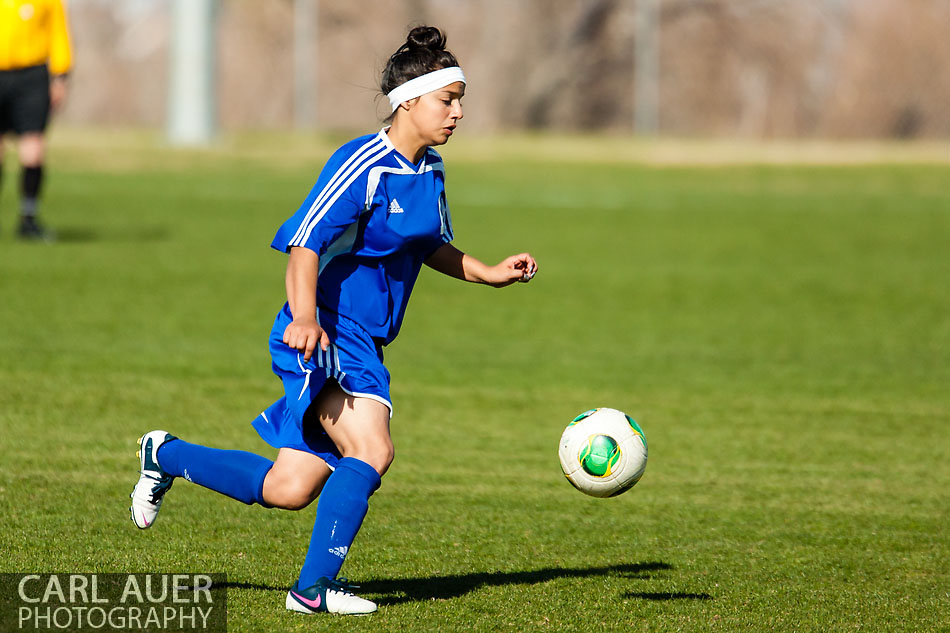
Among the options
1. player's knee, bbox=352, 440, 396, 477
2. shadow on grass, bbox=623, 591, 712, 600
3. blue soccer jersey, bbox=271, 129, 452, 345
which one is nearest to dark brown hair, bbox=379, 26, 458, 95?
blue soccer jersey, bbox=271, 129, 452, 345

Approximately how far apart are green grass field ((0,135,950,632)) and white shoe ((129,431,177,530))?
0.44ft

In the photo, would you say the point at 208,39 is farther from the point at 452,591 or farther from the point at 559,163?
the point at 452,591

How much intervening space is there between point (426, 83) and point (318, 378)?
0.94 metres

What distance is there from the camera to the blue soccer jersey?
3850 millimetres

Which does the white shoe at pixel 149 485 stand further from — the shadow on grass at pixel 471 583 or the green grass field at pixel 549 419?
the shadow on grass at pixel 471 583

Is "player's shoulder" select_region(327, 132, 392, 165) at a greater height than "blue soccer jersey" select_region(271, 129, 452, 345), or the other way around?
"player's shoulder" select_region(327, 132, 392, 165)

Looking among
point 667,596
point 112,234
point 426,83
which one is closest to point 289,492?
point 667,596

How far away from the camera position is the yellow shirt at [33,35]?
11.8m

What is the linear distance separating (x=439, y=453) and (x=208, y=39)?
20122 mm

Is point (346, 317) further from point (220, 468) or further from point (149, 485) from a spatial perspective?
point (149, 485)

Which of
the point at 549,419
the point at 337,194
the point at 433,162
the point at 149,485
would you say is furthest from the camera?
the point at 549,419

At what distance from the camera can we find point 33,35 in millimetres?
11891

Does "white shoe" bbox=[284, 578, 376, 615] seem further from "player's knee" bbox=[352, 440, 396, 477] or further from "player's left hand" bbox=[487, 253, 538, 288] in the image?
"player's left hand" bbox=[487, 253, 538, 288]

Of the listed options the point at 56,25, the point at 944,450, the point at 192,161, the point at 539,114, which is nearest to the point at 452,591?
the point at 944,450
